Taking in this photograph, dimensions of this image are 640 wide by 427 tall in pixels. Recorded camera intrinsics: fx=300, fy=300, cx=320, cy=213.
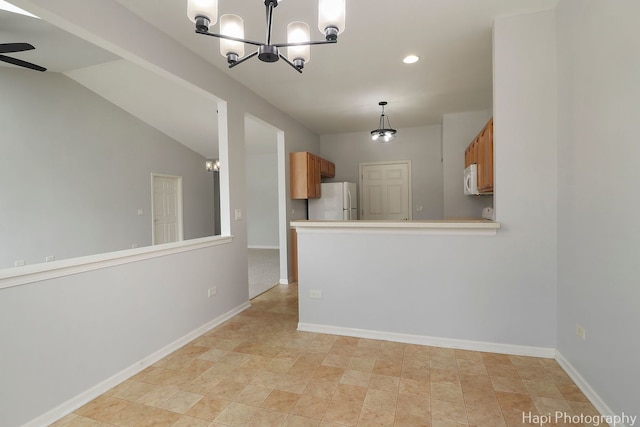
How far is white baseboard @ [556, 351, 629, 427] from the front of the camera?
1.72 m

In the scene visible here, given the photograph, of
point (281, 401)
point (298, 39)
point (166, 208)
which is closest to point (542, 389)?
point (281, 401)

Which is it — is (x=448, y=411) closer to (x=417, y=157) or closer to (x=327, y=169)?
(x=327, y=169)

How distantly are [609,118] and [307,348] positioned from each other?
2.64 m

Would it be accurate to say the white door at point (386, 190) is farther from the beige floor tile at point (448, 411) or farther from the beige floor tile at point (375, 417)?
the beige floor tile at point (375, 417)

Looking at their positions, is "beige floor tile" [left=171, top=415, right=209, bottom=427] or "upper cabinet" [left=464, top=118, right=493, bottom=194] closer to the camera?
"beige floor tile" [left=171, top=415, right=209, bottom=427]

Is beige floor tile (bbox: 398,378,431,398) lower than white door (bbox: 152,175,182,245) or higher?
lower

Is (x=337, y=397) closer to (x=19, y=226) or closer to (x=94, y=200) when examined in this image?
(x=19, y=226)

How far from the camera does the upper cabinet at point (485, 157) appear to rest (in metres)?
2.88

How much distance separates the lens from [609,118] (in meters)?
1.67

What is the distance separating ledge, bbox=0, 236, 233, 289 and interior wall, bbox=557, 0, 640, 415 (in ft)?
10.3

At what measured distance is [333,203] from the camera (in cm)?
555

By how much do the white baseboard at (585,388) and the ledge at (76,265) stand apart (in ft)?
10.6

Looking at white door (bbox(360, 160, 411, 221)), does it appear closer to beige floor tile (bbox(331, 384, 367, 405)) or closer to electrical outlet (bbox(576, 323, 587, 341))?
electrical outlet (bbox(576, 323, 587, 341))

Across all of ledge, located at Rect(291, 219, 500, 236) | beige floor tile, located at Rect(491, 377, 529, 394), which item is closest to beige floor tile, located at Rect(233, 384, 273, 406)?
ledge, located at Rect(291, 219, 500, 236)
